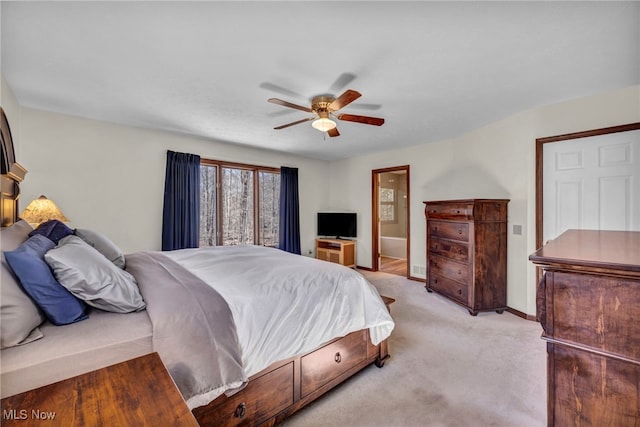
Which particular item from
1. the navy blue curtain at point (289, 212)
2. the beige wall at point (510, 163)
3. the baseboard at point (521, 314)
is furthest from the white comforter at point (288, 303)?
the navy blue curtain at point (289, 212)

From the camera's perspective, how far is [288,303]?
61.8 inches

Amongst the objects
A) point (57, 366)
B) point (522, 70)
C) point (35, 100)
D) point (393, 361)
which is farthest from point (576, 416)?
point (35, 100)

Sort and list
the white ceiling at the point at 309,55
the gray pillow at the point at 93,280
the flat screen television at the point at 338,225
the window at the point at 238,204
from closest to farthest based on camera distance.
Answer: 1. the gray pillow at the point at 93,280
2. the white ceiling at the point at 309,55
3. the window at the point at 238,204
4. the flat screen television at the point at 338,225

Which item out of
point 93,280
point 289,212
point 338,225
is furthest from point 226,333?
point 338,225

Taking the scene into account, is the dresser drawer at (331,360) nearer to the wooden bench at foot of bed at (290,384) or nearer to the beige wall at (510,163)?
the wooden bench at foot of bed at (290,384)

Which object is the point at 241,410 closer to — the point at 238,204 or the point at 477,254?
the point at 477,254

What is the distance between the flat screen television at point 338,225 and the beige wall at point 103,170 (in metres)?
2.60

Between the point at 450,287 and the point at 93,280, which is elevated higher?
the point at 93,280

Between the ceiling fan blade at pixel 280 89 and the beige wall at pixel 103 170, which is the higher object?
the ceiling fan blade at pixel 280 89

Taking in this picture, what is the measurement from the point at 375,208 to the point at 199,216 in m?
3.13

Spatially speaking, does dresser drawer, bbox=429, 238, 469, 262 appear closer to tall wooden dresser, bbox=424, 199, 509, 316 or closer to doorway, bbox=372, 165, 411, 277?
tall wooden dresser, bbox=424, 199, 509, 316

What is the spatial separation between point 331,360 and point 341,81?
216cm

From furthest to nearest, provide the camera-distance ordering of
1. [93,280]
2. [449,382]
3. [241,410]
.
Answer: [449,382] → [241,410] → [93,280]

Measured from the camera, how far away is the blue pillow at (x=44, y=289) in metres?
1.11
